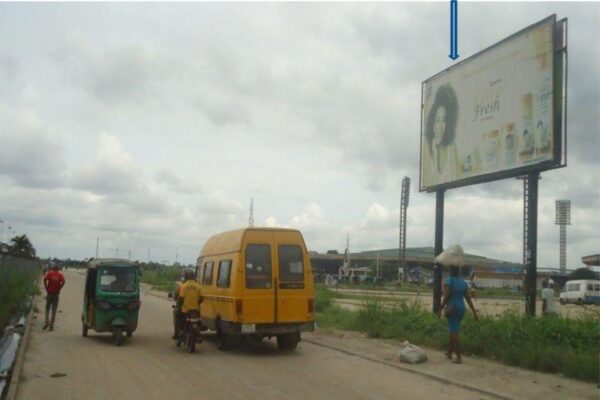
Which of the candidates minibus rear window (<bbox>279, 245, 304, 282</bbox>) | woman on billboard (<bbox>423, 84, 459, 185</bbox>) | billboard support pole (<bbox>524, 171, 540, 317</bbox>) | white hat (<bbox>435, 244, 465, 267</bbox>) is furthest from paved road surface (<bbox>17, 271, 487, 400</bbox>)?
woman on billboard (<bbox>423, 84, 459, 185</bbox>)

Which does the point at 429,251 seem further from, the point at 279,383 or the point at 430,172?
the point at 279,383

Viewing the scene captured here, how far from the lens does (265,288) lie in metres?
13.8

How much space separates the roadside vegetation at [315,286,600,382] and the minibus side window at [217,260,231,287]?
4806mm

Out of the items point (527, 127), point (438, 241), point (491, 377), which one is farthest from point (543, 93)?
point (491, 377)

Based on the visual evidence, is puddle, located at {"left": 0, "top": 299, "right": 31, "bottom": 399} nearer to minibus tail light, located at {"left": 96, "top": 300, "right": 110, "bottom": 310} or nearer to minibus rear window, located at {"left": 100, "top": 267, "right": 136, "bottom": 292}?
minibus tail light, located at {"left": 96, "top": 300, "right": 110, "bottom": 310}

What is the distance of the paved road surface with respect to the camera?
9.62 metres

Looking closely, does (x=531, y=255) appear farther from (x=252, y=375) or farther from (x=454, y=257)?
(x=252, y=375)

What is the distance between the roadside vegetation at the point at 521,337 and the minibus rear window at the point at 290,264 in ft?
11.6

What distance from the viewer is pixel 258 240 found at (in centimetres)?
1405

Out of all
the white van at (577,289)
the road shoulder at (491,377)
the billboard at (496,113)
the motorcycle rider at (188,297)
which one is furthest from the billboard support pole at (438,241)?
the white van at (577,289)

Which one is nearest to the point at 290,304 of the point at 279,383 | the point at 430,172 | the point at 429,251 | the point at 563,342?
the point at 279,383

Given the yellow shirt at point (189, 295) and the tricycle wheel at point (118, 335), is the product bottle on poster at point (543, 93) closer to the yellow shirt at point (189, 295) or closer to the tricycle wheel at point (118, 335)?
the yellow shirt at point (189, 295)

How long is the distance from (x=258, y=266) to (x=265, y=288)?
48 cm

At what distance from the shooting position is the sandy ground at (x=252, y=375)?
9.69 m
